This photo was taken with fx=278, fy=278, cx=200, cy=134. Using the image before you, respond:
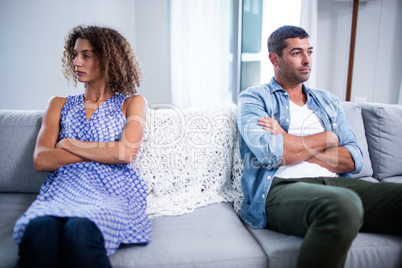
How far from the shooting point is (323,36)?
105 inches

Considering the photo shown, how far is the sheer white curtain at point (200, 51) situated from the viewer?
9.67 ft

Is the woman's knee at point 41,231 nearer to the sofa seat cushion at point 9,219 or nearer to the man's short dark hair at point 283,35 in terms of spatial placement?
the sofa seat cushion at point 9,219

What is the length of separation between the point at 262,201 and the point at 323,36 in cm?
216

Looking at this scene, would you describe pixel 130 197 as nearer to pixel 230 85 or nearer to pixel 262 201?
pixel 262 201

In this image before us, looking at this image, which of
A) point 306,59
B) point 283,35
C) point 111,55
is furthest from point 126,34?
point 306,59

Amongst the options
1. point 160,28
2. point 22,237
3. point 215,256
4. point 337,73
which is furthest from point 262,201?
point 160,28

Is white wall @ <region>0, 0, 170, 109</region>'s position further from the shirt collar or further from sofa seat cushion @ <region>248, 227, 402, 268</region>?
sofa seat cushion @ <region>248, 227, 402, 268</region>

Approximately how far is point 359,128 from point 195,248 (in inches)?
45.0

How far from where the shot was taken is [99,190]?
1.06m

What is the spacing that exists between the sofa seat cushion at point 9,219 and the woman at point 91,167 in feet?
0.36

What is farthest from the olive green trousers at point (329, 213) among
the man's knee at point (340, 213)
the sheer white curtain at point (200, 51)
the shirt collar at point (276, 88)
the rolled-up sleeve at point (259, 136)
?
the sheer white curtain at point (200, 51)

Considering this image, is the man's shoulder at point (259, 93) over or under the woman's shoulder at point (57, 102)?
over

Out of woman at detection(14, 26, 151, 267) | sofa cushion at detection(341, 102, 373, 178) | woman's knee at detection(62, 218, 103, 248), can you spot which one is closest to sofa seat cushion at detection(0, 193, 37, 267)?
woman at detection(14, 26, 151, 267)

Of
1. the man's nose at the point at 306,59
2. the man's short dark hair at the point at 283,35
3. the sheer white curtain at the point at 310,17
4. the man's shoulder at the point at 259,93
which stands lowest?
the man's shoulder at the point at 259,93
